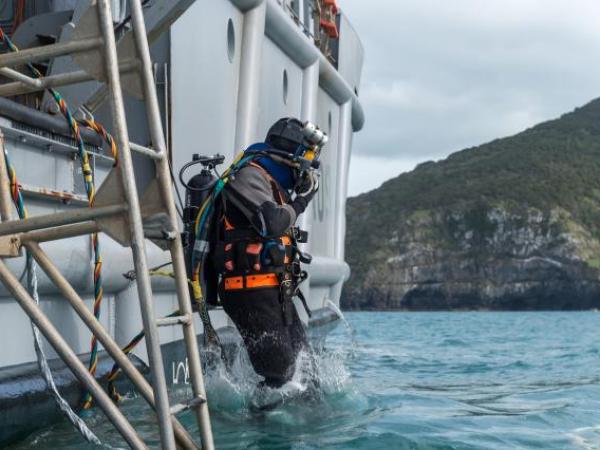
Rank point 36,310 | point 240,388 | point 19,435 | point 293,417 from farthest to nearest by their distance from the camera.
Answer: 1. point 240,388
2. point 293,417
3. point 19,435
4. point 36,310

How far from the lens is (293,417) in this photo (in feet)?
15.5

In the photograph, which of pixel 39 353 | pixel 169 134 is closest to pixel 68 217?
pixel 39 353

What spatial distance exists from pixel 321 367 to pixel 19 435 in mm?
1749

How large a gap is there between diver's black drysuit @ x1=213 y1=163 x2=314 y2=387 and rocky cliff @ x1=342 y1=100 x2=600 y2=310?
85.2 m

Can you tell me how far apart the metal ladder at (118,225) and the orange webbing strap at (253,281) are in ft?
4.04

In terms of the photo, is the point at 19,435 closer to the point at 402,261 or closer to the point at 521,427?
the point at 521,427

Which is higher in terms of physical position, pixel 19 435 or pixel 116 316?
pixel 116 316

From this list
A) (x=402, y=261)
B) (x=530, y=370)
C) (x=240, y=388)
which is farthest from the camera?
(x=402, y=261)

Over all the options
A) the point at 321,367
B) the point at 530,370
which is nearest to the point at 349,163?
the point at 530,370

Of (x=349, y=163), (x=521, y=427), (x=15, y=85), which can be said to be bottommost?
(x=521, y=427)

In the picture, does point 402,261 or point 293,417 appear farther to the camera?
point 402,261

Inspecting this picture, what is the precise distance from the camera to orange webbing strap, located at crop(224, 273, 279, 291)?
14.5ft

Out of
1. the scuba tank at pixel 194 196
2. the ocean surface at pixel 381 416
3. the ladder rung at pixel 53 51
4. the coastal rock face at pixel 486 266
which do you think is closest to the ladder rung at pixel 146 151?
the ladder rung at pixel 53 51

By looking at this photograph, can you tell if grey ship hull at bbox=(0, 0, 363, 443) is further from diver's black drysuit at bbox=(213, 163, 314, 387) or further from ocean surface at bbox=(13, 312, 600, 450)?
diver's black drysuit at bbox=(213, 163, 314, 387)
